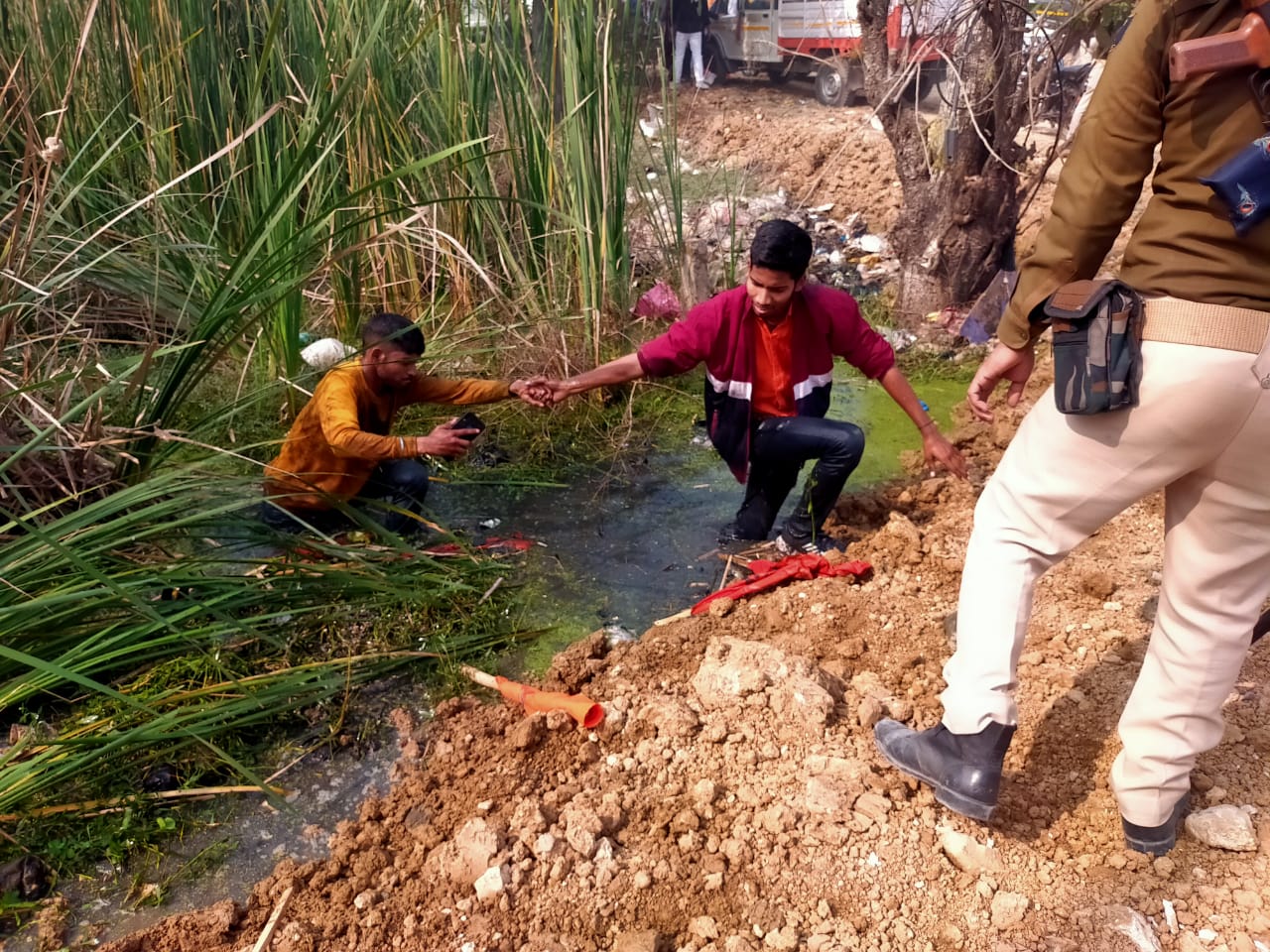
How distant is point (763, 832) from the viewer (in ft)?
6.55

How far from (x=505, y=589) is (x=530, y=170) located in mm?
2083

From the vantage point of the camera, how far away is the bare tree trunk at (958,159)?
15.8 feet

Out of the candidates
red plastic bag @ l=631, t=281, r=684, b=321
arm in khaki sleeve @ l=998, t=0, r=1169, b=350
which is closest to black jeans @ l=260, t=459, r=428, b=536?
red plastic bag @ l=631, t=281, r=684, b=321

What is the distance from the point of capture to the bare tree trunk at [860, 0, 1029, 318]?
15.8 feet

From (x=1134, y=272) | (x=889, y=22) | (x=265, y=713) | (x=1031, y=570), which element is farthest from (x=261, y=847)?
(x=889, y=22)

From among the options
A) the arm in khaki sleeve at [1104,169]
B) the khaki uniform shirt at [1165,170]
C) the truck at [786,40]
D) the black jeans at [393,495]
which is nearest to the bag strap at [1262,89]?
the khaki uniform shirt at [1165,170]

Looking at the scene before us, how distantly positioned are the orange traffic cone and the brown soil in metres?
0.04

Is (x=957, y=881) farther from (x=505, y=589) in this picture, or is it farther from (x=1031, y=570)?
(x=505, y=589)

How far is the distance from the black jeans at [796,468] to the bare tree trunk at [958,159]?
2274mm

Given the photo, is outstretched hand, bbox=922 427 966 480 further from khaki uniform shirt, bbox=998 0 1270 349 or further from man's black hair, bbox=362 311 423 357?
man's black hair, bbox=362 311 423 357

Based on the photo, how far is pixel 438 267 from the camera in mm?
4465

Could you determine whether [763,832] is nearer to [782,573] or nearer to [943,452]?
[782,573]

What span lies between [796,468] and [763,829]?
61.8 inches

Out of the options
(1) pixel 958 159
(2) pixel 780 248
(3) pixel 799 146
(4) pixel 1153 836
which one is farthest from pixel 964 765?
(3) pixel 799 146
